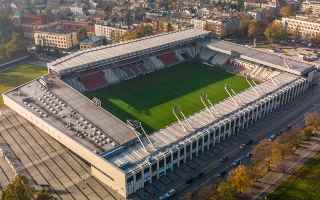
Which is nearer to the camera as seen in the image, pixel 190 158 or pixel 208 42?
pixel 190 158

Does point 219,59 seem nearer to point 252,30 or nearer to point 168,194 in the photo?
point 252,30

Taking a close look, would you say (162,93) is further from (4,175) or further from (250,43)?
(250,43)

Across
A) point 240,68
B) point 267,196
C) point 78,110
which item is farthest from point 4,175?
point 240,68

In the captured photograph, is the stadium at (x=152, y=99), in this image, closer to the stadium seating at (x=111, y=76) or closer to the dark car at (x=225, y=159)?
the stadium seating at (x=111, y=76)

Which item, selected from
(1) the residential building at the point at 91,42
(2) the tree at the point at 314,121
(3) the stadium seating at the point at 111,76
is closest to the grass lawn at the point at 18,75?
(1) the residential building at the point at 91,42

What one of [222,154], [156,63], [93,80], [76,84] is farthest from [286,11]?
[222,154]

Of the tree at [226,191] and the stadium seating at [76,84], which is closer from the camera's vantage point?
the tree at [226,191]

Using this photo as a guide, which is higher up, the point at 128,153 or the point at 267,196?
the point at 128,153

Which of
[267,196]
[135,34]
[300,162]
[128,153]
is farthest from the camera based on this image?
[135,34]
